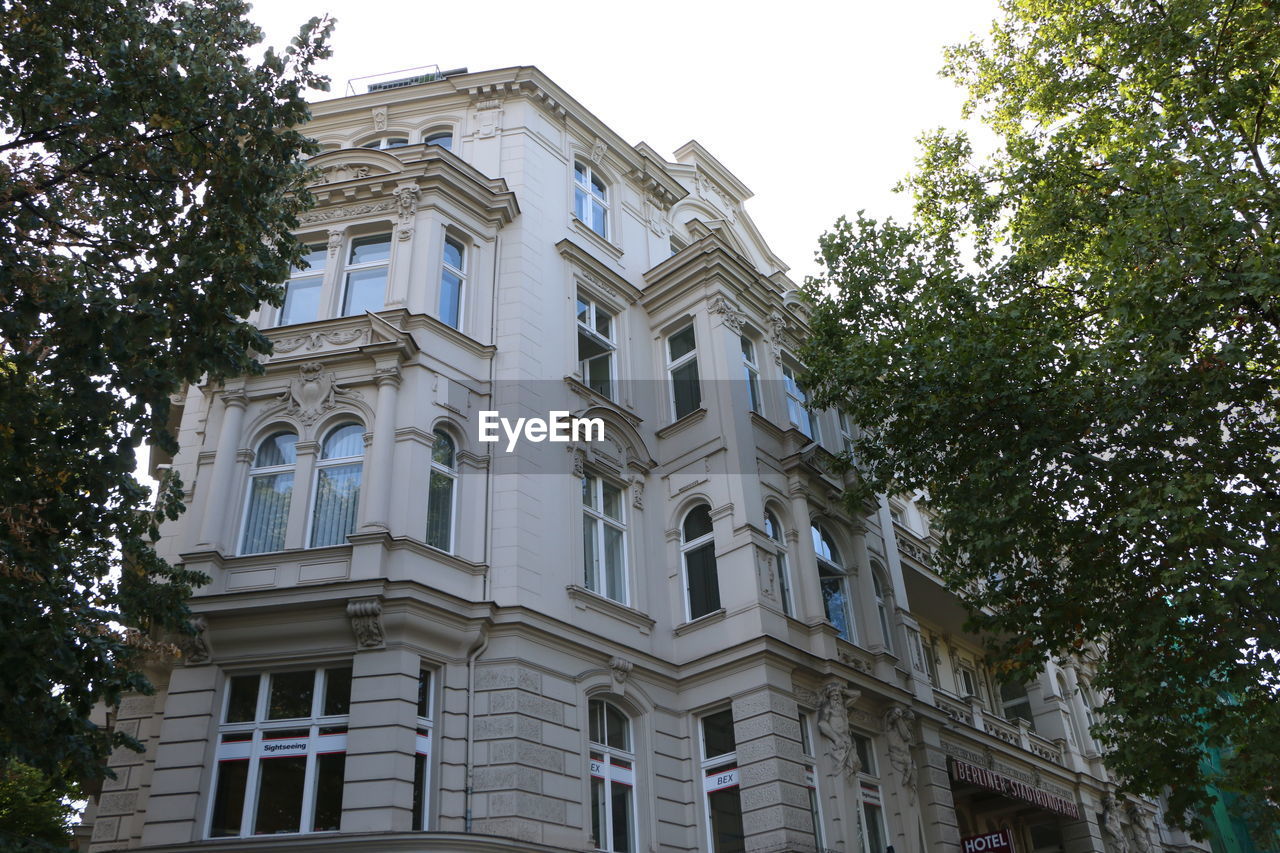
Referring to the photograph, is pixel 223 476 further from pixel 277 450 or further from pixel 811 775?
pixel 811 775

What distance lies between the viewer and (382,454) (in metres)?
15.3

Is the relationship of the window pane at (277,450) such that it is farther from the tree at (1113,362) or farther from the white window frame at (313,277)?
the tree at (1113,362)

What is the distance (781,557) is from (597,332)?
5820 mm

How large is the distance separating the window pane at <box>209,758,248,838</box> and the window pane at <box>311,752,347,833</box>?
0.97 m

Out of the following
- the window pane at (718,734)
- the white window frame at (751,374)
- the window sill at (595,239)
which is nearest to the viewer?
the window pane at (718,734)

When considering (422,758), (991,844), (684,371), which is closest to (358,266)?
(684,371)

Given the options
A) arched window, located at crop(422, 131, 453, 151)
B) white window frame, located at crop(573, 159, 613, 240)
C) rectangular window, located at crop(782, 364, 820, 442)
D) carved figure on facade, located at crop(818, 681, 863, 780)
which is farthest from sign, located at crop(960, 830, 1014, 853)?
arched window, located at crop(422, 131, 453, 151)

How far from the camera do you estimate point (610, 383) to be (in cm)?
2027

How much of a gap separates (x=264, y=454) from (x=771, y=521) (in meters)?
8.89

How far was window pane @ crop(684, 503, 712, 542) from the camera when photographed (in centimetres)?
1848

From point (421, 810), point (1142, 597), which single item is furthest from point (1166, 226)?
point (421, 810)

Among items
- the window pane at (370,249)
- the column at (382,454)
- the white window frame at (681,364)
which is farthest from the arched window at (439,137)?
the column at (382,454)

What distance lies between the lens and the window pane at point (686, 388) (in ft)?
66.6

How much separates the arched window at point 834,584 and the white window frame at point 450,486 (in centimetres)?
702
